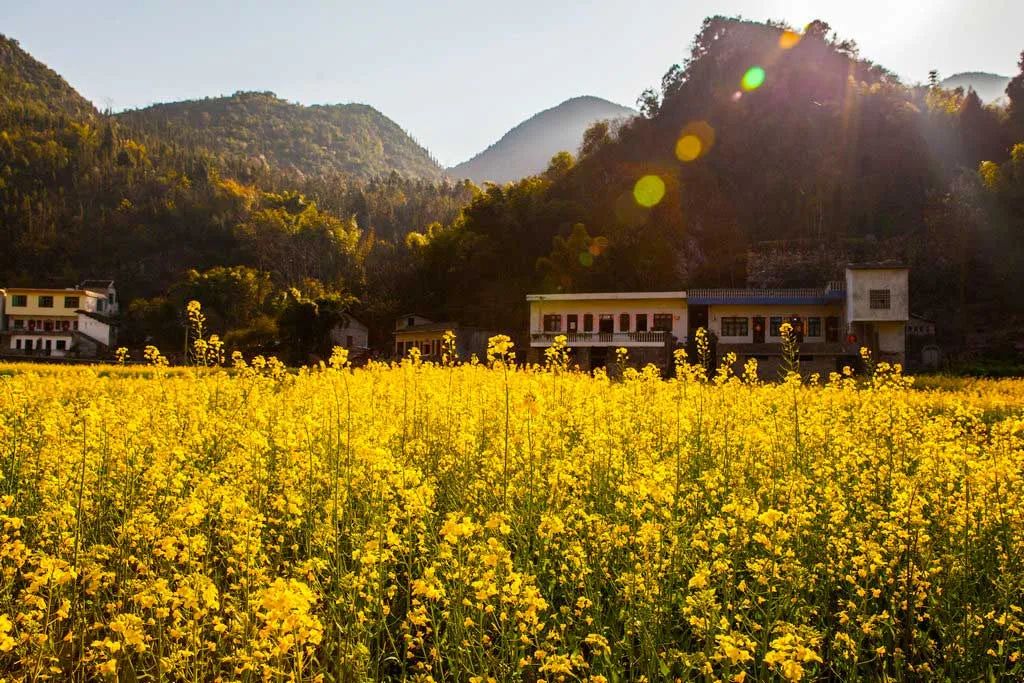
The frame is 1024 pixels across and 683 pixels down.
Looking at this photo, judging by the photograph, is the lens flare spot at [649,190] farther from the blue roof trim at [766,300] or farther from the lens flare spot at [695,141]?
the blue roof trim at [766,300]

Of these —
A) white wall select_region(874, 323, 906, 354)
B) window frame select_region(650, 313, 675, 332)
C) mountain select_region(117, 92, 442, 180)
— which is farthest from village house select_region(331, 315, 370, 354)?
mountain select_region(117, 92, 442, 180)

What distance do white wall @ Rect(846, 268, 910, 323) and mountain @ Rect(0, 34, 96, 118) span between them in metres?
121

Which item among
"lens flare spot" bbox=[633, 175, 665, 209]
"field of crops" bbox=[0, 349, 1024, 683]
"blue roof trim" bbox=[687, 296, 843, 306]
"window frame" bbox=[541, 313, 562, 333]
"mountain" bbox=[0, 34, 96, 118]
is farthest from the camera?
"mountain" bbox=[0, 34, 96, 118]

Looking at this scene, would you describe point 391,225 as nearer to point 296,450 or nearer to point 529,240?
point 529,240

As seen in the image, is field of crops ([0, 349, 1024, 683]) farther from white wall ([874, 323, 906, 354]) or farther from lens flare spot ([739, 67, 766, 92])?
lens flare spot ([739, 67, 766, 92])

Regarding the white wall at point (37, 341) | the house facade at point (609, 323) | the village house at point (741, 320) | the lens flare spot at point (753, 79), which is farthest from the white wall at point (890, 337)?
the white wall at point (37, 341)

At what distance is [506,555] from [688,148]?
58920mm

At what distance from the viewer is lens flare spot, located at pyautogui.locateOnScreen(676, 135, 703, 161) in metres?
57.0

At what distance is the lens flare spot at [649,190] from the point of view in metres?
47.0

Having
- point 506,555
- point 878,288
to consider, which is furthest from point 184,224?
point 506,555

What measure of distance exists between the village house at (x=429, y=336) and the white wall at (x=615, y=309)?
3.68 metres

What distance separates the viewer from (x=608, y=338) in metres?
34.3

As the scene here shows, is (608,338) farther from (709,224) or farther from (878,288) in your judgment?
(709,224)

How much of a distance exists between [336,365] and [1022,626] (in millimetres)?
5688
